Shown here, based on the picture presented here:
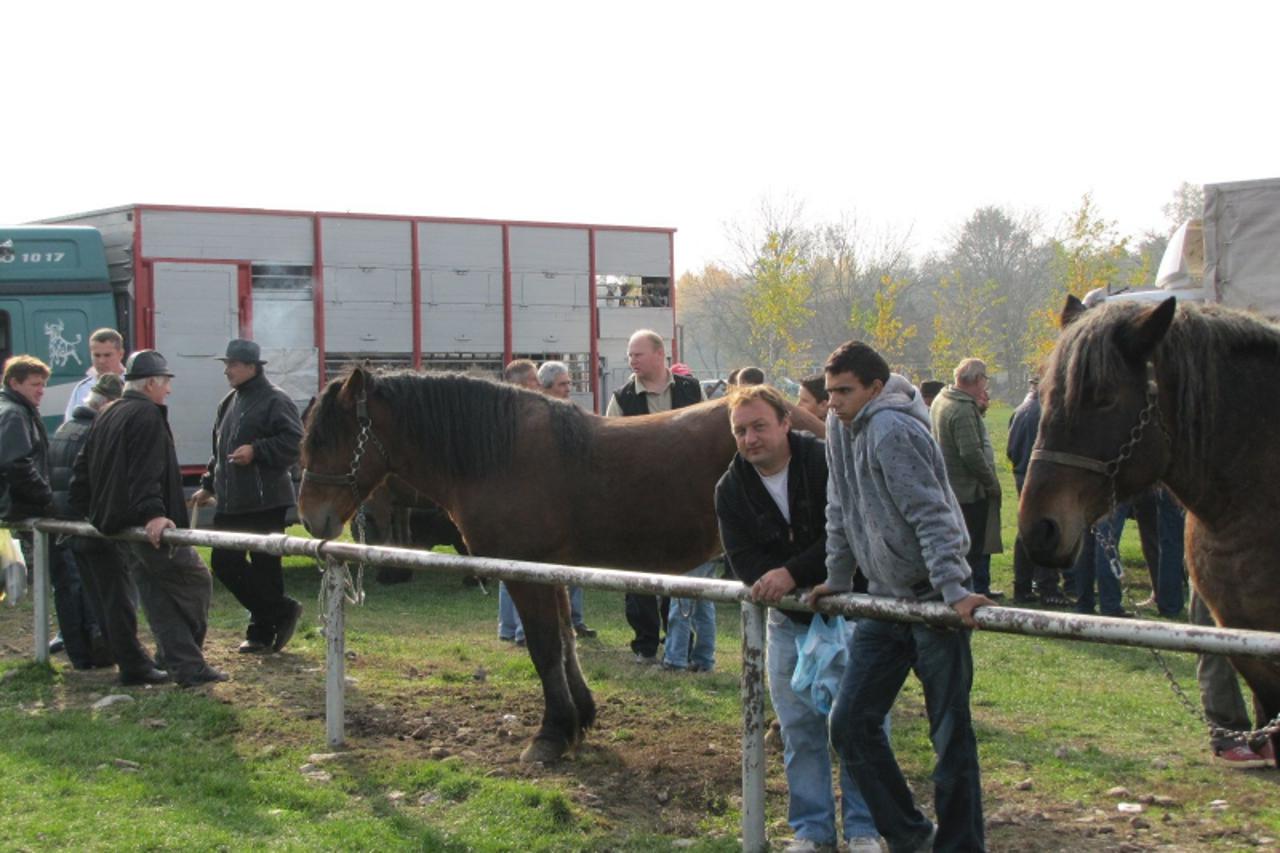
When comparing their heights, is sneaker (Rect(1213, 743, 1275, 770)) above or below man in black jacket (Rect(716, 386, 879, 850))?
below

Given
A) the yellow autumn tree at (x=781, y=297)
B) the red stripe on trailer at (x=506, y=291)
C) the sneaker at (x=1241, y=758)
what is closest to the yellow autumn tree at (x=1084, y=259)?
the yellow autumn tree at (x=781, y=297)

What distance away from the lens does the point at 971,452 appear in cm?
1051

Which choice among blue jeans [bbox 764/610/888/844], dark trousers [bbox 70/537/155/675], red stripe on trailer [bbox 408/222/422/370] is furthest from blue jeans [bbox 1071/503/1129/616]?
red stripe on trailer [bbox 408/222/422/370]

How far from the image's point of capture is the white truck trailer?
1302 cm

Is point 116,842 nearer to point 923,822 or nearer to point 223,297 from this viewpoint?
point 923,822

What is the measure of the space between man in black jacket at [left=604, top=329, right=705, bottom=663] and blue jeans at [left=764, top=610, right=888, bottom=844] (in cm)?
330

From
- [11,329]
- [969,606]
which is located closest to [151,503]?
[969,606]

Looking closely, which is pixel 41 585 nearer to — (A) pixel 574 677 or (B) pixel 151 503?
(B) pixel 151 503

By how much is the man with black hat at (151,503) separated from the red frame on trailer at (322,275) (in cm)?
530

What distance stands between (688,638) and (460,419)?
2567 millimetres

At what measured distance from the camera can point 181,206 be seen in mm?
12906

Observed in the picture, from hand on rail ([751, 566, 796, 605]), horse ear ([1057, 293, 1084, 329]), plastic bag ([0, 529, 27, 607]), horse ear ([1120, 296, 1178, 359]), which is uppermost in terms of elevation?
horse ear ([1057, 293, 1084, 329])

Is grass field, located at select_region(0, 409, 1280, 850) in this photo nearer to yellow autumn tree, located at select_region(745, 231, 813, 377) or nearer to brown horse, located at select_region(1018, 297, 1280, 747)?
brown horse, located at select_region(1018, 297, 1280, 747)

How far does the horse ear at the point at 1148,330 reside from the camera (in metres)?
3.97
